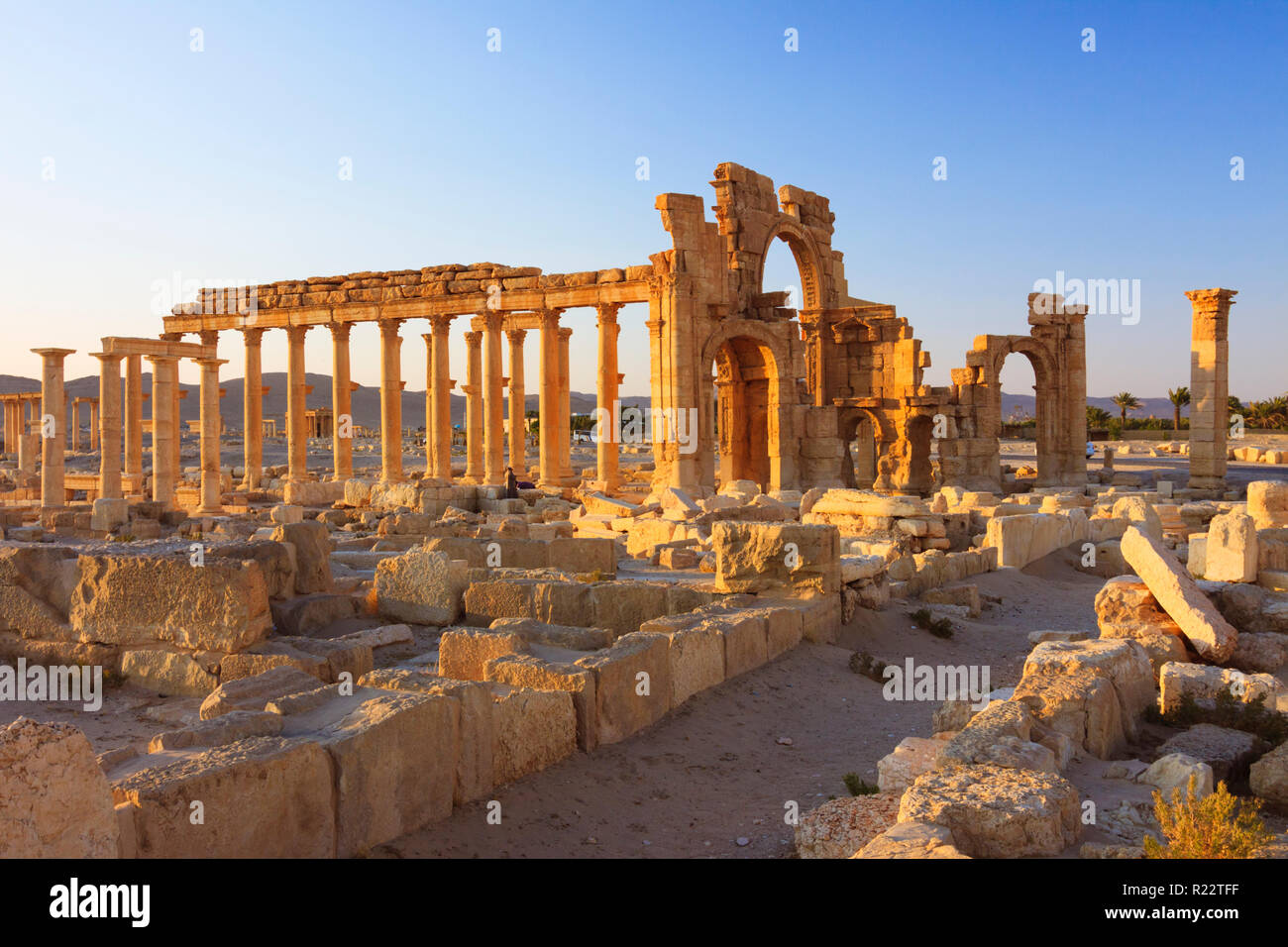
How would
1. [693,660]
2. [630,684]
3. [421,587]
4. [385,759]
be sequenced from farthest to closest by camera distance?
1. [421,587]
2. [693,660]
3. [630,684]
4. [385,759]

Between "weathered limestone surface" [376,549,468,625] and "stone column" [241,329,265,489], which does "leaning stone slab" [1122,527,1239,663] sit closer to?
"weathered limestone surface" [376,549,468,625]

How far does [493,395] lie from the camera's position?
93.4 ft

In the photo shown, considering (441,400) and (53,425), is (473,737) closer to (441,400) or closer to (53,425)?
(53,425)

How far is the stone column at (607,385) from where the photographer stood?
26609 millimetres

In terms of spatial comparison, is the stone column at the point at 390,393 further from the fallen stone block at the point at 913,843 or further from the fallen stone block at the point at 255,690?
the fallen stone block at the point at 913,843

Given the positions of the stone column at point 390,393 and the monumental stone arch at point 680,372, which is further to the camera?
the stone column at point 390,393

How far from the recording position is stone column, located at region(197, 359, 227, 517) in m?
25.8

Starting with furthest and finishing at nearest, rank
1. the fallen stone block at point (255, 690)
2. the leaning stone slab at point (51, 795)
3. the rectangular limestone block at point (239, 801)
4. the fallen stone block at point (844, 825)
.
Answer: the fallen stone block at point (255, 690) < the fallen stone block at point (844, 825) < the rectangular limestone block at point (239, 801) < the leaning stone slab at point (51, 795)

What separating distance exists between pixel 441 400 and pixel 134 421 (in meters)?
9.57

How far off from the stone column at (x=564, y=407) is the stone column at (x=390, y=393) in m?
4.98

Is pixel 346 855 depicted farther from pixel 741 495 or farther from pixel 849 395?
pixel 849 395

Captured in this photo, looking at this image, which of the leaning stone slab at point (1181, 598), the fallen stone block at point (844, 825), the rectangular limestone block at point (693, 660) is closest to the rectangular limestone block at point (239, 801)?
the fallen stone block at point (844, 825)

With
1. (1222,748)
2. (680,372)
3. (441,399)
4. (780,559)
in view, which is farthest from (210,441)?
(1222,748)
